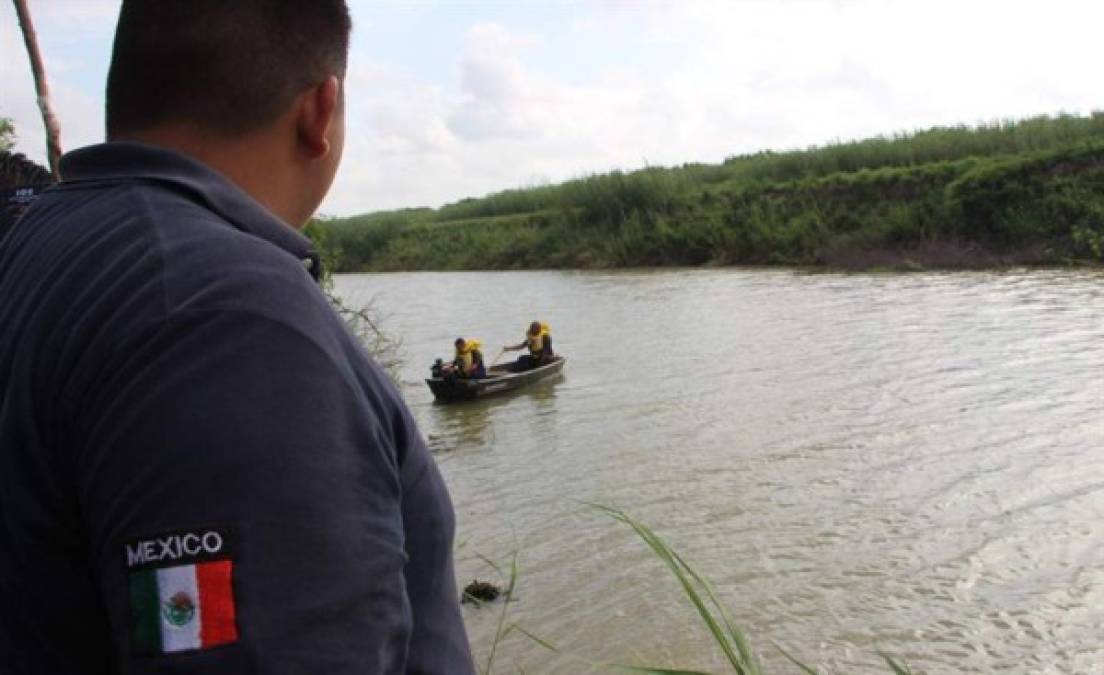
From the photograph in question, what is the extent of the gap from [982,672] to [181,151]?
5.98 m

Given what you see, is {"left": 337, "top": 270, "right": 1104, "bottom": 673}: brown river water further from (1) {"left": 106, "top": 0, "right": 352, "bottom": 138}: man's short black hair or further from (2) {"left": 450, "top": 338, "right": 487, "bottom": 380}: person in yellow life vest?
(1) {"left": 106, "top": 0, "right": 352, "bottom": 138}: man's short black hair

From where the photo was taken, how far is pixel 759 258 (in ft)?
115

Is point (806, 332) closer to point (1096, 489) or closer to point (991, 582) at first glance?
point (1096, 489)

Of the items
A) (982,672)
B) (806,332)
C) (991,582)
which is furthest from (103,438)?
(806,332)

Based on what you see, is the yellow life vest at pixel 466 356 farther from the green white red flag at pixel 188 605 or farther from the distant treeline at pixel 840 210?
the green white red flag at pixel 188 605

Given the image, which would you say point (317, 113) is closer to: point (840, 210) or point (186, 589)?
point (186, 589)

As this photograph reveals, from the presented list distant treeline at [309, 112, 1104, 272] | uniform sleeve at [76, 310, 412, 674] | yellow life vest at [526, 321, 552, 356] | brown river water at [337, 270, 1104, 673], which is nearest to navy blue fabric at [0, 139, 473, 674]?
uniform sleeve at [76, 310, 412, 674]

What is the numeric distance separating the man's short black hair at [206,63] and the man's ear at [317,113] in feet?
0.08

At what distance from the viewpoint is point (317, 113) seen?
1.39m

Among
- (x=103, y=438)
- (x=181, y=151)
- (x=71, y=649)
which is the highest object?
(x=181, y=151)

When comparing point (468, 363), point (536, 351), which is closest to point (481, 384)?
point (468, 363)

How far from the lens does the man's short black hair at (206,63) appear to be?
4.24ft

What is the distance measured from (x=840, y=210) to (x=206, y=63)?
34.3 meters

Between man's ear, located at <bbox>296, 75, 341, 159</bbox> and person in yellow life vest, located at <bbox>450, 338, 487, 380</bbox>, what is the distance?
14.4 meters
